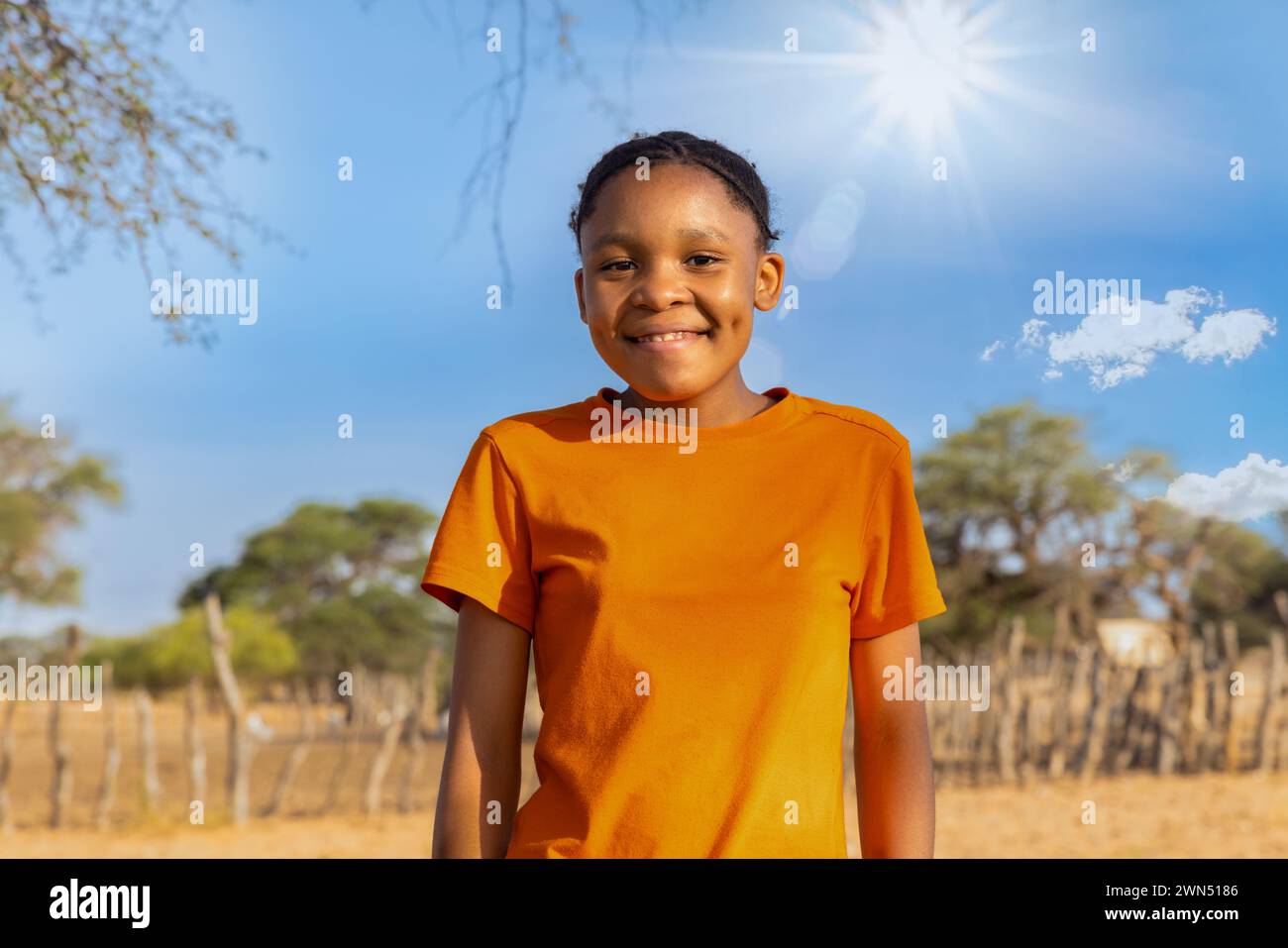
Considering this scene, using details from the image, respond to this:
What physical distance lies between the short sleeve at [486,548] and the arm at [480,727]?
0.9 inches

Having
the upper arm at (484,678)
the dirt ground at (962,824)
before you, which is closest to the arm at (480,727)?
the upper arm at (484,678)

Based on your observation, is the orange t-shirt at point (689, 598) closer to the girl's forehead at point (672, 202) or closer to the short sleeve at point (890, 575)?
the short sleeve at point (890, 575)

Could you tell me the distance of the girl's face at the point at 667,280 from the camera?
1.28 m

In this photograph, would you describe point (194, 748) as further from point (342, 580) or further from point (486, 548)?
point (342, 580)

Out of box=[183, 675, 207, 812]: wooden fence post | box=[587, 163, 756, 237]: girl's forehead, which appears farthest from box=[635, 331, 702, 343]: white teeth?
box=[183, 675, 207, 812]: wooden fence post

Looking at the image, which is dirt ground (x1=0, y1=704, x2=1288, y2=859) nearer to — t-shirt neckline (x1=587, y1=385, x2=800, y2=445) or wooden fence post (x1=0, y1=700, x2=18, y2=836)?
wooden fence post (x1=0, y1=700, x2=18, y2=836)

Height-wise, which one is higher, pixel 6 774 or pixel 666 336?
pixel 666 336

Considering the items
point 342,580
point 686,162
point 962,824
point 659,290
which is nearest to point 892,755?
point 659,290

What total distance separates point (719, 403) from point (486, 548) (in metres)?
0.30

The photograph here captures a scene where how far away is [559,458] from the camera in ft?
4.26

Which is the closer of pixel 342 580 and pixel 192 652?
pixel 192 652

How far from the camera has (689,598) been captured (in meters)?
1.19

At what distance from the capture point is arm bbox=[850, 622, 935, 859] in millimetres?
1272
